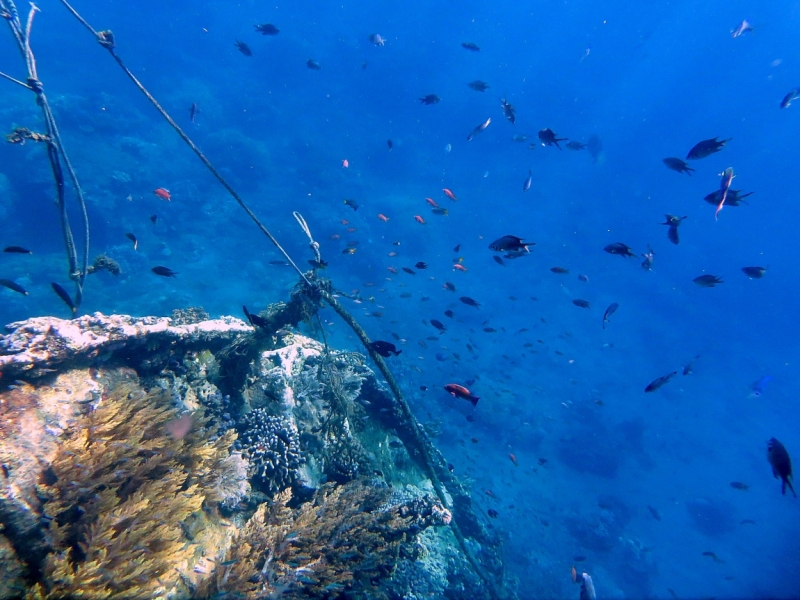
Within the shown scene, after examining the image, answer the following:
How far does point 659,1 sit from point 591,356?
4291 centimetres

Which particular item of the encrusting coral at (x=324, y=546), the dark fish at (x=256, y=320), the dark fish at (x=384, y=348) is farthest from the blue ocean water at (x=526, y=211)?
the dark fish at (x=256, y=320)

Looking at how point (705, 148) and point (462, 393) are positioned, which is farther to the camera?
point (705, 148)

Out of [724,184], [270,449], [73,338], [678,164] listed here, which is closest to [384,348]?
[270,449]

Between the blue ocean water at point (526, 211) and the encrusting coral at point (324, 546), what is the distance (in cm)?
1594

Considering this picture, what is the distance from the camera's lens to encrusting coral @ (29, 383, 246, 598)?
2.67m

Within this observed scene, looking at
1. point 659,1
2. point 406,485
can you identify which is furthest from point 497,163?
point 406,485

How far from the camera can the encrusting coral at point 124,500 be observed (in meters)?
2.67

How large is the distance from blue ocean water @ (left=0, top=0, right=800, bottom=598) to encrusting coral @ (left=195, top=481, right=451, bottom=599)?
15944mm

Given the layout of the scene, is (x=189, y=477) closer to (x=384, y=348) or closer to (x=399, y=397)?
(x=384, y=348)

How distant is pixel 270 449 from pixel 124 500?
6.90 feet

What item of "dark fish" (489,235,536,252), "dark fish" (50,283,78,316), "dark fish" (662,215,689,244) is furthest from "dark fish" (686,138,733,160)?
"dark fish" (50,283,78,316)

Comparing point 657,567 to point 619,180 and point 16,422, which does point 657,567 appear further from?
point 619,180

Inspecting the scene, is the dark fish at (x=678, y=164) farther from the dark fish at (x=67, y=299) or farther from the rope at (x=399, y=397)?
the dark fish at (x=67, y=299)

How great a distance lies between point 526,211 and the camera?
1625 inches
